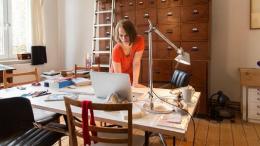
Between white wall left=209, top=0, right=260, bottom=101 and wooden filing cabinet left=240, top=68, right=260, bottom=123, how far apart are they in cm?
41

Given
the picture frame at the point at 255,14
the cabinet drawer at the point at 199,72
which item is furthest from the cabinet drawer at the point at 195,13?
Result: the picture frame at the point at 255,14

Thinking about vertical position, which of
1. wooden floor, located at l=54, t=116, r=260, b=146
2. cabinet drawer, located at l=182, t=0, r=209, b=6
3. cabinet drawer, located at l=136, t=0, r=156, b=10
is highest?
cabinet drawer, located at l=136, t=0, r=156, b=10

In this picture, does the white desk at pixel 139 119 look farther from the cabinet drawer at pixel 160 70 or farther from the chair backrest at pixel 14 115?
the cabinet drawer at pixel 160 70

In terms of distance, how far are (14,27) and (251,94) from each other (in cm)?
402

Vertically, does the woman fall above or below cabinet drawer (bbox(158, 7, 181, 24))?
below

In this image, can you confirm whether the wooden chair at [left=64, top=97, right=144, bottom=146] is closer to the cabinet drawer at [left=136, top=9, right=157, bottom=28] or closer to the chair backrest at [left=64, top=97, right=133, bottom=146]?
the chair backrest at [left=64, top=97, right=133, bottom=146]

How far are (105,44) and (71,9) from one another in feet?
4.32

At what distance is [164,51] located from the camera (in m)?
3.64

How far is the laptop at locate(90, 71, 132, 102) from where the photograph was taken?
1594mm

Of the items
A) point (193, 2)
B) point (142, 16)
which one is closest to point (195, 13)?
point (193, 2)

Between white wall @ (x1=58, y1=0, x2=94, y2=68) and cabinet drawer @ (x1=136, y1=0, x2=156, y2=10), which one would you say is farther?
white wall @ (x1=58, y1=0, x2=94, y2=68)

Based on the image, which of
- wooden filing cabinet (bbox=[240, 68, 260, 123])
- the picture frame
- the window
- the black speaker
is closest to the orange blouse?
wooden filing cabinet (bbox=[240, 68, 260, 123])

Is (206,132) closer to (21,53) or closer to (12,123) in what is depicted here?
(12,123)

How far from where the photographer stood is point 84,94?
6.58 ft
